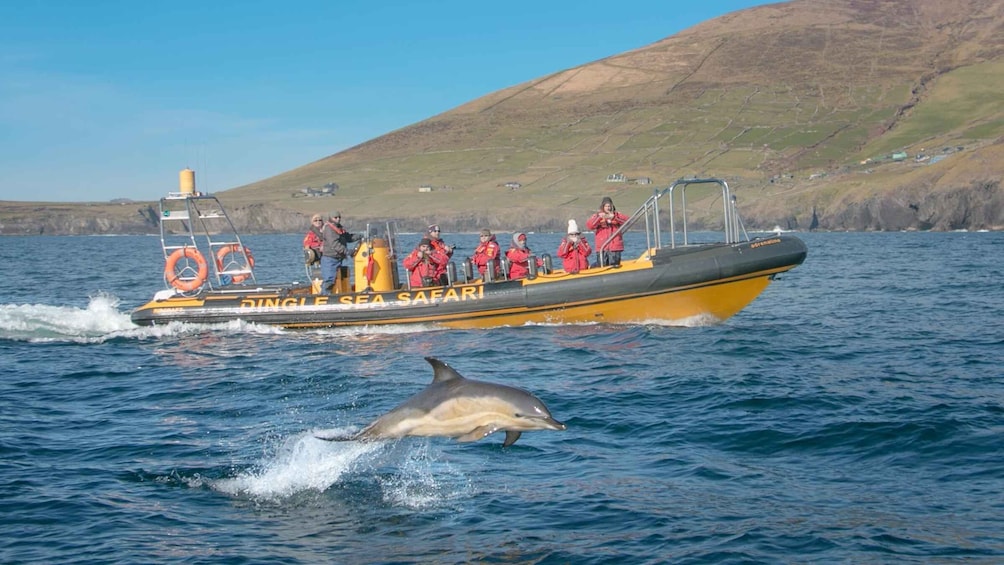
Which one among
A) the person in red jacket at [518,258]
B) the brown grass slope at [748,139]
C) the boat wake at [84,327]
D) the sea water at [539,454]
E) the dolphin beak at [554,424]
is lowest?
the sea water at [539,454]

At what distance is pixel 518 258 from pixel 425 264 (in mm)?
2122

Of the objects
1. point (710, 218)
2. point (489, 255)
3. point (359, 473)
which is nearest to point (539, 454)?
point (359, 473)

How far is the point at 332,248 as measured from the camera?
73.3ft

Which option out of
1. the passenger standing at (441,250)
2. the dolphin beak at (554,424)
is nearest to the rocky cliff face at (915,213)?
the passenger standing at (441,250)

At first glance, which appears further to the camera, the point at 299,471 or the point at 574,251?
the point at 574,251

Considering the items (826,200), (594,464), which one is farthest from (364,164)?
(594,464)

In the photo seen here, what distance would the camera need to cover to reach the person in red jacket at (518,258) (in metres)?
21.8

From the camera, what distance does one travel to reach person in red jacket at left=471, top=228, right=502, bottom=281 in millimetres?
22078

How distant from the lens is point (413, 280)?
74.1 ft

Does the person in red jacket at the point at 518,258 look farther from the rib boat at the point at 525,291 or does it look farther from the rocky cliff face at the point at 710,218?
the rocky cliff face at the point at 710,218

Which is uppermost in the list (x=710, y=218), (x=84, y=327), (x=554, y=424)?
(x=710, y=218)

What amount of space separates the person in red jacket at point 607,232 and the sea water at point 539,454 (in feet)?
5.47

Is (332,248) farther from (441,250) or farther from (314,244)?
(441,250)

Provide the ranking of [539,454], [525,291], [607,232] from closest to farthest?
[539,454] < [525,291] < [607,232]
